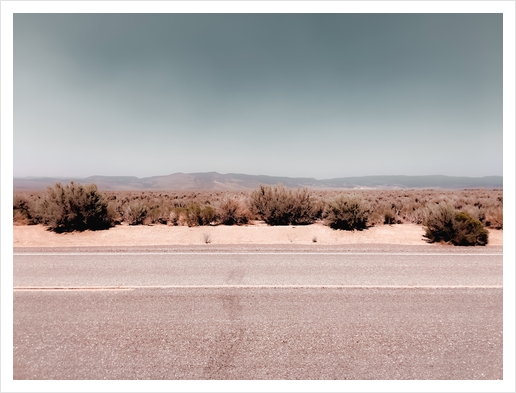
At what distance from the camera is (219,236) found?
38.7 ft

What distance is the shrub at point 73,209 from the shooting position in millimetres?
12562

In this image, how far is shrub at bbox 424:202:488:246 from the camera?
30.5 feet

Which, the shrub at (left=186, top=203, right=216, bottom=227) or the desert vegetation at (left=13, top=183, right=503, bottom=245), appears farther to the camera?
the shrub at (left=186, top=203, right=216, bottom=227)

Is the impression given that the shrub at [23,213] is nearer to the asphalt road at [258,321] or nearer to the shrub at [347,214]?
the asphalt road at [258,321]

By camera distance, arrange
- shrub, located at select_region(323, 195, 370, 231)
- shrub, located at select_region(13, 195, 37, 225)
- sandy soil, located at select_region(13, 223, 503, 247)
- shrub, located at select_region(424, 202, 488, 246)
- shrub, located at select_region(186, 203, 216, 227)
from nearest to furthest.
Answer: shrub, located at select_region(424, 202, 488, 246)
sandy soil, located at select_region(13, 223, 503, 247)
shrub, located at select_region(323, 195, 370, 231)
shrub, located at select_region(13, 195, 37, 225)
shrub, located at select_region(186, 203, 216, 227)

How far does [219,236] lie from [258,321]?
791cm

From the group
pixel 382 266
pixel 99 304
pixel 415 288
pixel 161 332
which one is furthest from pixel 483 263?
pixel 99 304

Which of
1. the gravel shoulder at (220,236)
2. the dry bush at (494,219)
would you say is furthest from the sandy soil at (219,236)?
the dry bush at (494,219)

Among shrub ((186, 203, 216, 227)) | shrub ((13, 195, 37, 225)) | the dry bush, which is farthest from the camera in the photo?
shrub ((186, 203, 216, 227))

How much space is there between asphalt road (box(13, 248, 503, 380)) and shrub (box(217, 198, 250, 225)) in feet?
25.2

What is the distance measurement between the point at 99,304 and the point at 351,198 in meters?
12.2

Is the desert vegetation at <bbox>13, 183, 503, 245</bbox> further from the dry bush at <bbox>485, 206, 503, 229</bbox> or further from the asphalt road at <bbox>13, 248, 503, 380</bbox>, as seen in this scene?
the asphalt road at <bbox>13, 248, 503, 380</bbox>

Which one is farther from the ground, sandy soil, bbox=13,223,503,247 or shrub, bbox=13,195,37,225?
shrub, bbox=13,195,37,225

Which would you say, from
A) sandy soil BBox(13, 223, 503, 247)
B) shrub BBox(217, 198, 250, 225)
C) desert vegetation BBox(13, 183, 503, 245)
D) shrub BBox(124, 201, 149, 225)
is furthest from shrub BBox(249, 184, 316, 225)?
shrub BBox(124, 201, 149, 225)
